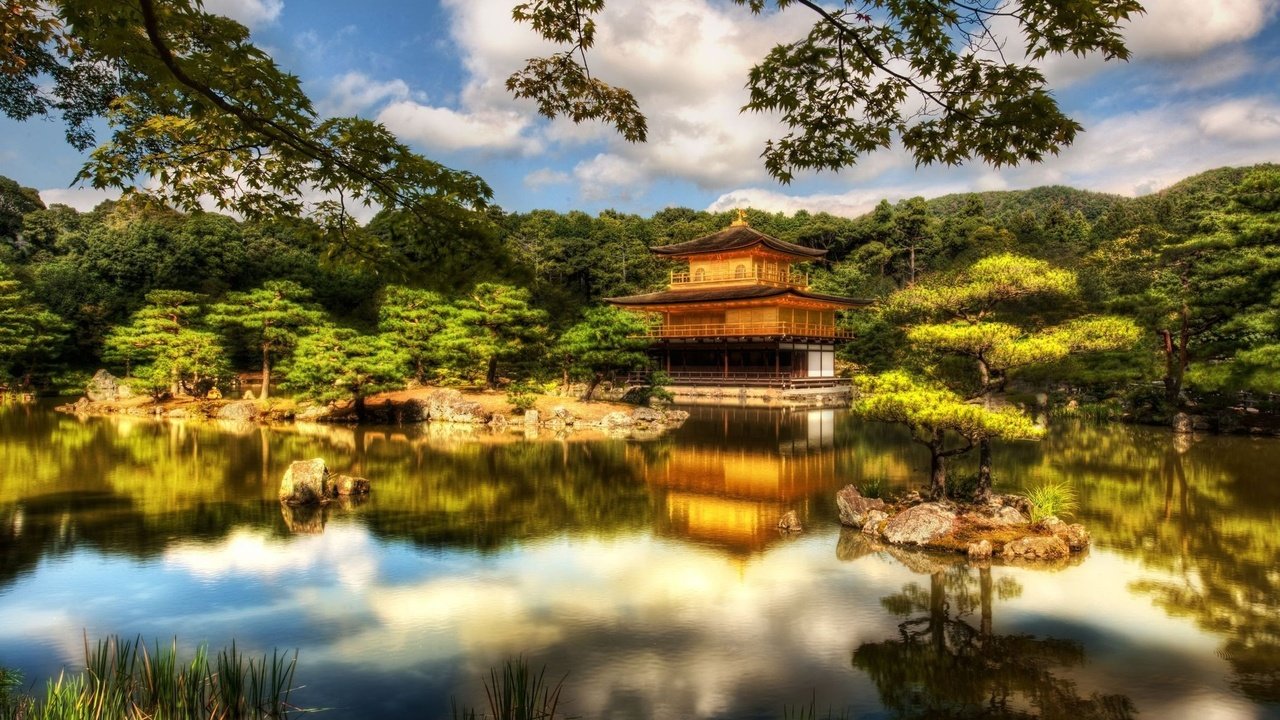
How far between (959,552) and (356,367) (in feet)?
64.1

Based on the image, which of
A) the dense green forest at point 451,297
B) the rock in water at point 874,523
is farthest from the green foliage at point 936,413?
the dense green forest at point 451,297

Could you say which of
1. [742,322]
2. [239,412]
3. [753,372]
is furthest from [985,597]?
[742,322]

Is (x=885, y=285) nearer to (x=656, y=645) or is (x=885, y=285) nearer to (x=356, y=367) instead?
(x=356, y=367)

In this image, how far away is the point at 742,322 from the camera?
34406 mm

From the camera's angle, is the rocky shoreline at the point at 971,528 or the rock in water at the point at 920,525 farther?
the rock in water at the point at 920,525

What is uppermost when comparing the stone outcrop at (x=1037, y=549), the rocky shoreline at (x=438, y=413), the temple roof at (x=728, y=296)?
the temple roof at (x=728, y=296)

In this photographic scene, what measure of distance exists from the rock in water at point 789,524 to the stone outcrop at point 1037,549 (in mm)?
2756

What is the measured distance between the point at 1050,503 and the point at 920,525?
220cm

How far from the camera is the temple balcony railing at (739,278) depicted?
118ft

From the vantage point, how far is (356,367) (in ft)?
77.4

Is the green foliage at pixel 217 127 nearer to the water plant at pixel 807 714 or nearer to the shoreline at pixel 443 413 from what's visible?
the water plant at pixel 807 714

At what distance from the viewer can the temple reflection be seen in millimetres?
10953

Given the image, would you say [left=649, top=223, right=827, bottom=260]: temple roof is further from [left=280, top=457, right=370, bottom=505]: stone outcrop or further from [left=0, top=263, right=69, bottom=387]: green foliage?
[left=0, top=263, right=69, bottom=387]: green foliage

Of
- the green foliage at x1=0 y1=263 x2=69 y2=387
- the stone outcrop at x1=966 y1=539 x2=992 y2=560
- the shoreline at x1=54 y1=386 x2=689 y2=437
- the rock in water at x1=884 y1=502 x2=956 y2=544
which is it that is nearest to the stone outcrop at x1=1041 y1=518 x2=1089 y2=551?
the stone outcrop at x1=966 y1=539 x2=992 y2=560
